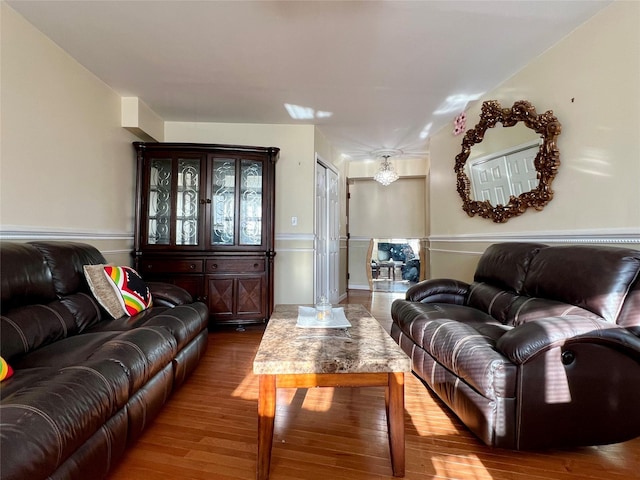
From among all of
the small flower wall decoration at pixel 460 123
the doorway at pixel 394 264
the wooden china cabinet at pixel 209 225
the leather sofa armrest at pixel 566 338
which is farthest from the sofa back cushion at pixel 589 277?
the doorway at pixel 394 264

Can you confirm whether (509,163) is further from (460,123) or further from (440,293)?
(440,293)

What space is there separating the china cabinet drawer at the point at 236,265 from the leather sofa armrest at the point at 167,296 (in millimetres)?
830

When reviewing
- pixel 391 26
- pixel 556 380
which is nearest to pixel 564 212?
pixel 556 380

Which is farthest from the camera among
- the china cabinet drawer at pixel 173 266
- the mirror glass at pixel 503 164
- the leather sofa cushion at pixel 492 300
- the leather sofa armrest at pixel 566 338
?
the china cabinet drawer at pixel 173 266

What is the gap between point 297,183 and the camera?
12.9 feet

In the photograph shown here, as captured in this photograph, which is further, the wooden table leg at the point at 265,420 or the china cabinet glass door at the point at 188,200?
the china cabinet glass door at the point at 188,200

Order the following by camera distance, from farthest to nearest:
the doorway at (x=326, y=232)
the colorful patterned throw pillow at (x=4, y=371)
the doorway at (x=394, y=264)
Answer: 1. the doorway at (x=394, y=264)
2. the doorway at (x=326, y=232)
3. the colorful patterned throw pillow at (x=4, y=371)

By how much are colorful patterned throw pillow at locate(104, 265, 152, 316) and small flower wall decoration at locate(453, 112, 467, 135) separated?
137 inches

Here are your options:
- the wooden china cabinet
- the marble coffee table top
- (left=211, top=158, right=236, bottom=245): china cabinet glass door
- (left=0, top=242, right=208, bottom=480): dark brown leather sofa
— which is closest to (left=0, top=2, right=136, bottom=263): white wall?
the wooden china cabinet

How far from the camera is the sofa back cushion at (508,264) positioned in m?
2.14

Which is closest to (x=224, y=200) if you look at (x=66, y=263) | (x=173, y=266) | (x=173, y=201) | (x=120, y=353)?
(x=173, y=201)

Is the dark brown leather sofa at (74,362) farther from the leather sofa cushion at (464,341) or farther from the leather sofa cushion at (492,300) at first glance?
the leather sofa cushion at (492,300)

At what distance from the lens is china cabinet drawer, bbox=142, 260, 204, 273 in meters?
3.24

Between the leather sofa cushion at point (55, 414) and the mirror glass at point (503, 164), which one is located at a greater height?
the mirror glass at point (503, 164)
